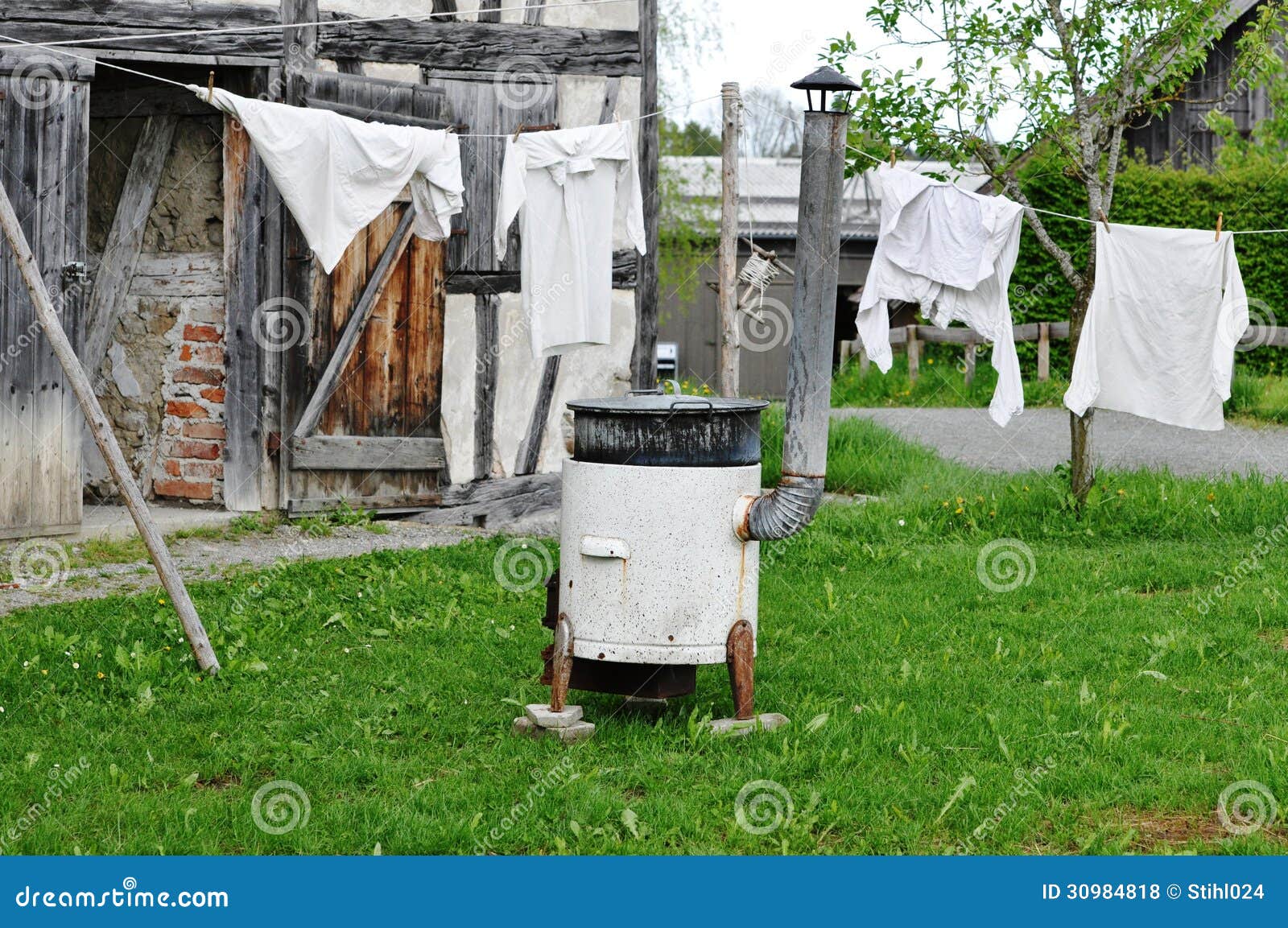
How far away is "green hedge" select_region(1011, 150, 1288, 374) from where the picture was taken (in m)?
15.1

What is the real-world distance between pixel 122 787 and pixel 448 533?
4533 millimetres

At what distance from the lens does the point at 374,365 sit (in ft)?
28.6

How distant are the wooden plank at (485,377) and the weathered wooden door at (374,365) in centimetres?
25

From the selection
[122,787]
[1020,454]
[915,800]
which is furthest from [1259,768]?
[1020,454]

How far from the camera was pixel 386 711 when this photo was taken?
5.07m

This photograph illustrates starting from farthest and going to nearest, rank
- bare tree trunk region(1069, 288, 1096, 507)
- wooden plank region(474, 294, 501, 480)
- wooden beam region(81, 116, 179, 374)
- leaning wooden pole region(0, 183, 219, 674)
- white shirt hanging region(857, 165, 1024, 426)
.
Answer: wooden plank region(474, 294, 501, 480) → wooden beam region(81, 116, 179, 374) → bare tree trunk region(1069, 288, 1096, 507) → white shirt hanging region(857, 165, 1024, 426) → leaning wooden pole region(0, 183, 219, 674)

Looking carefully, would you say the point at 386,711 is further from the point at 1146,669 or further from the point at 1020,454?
the point at 1020,454

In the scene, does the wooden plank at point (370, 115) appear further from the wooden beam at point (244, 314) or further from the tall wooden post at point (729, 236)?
the tall wooden post at point (729, 236)

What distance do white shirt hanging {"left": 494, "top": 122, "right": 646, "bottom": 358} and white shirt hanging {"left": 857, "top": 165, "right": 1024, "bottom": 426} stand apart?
1.55 meters

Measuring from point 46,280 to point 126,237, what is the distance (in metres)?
1.30

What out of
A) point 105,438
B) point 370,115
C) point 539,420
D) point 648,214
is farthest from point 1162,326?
point 105,438

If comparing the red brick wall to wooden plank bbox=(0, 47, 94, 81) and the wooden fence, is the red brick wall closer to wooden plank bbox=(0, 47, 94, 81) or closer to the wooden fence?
wooden plank bbox=(0, 47, 94, 81)

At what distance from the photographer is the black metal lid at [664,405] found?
4641 millimetres

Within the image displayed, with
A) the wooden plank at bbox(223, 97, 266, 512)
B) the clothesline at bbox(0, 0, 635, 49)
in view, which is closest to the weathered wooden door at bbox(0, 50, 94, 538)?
the clothesline at bbox(0, 0, 635, 49)
